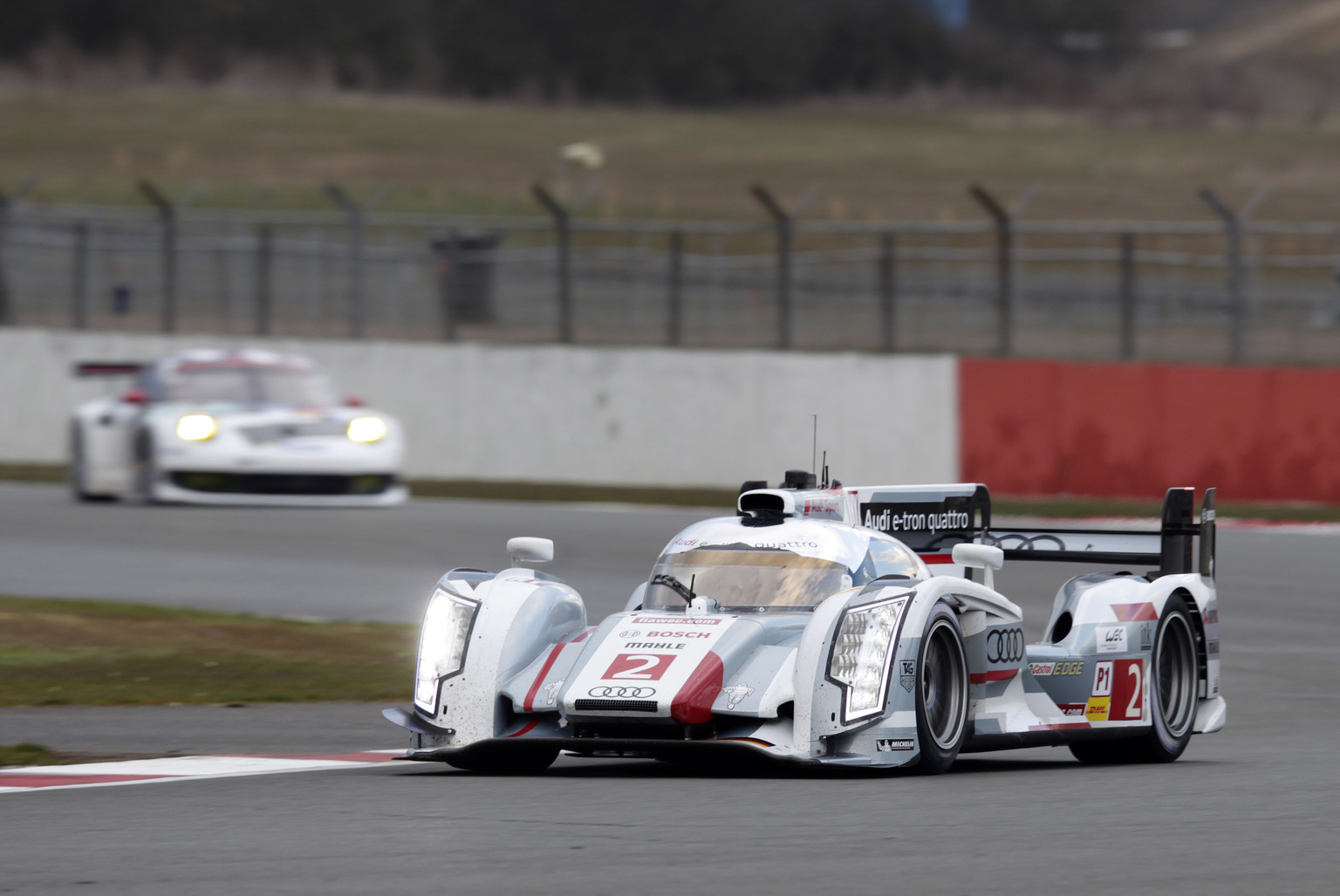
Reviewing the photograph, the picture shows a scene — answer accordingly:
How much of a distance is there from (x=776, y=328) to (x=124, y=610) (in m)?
12.5

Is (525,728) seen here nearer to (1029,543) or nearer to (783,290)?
(1029,543)

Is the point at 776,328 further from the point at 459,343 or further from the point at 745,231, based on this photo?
the point at 459,343

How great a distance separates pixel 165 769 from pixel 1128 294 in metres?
15.9

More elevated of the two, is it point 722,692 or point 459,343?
point 459,343

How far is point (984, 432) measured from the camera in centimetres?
2298

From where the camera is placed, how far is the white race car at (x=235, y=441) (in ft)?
67.9

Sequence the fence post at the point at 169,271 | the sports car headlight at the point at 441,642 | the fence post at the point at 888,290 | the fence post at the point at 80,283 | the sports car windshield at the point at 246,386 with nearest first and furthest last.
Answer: the sports car headlight at the point at 441,642
the sports car windshield at the point at 246,386
the fence post at the point at 888,290
the fence post at the point at 169,271
the fence post at the point at 80,283

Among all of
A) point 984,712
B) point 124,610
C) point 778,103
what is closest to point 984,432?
point 124,610

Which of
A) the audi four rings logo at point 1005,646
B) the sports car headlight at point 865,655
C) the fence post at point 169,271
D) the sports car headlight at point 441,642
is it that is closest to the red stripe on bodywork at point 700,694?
the sports car headlight at point 865,655

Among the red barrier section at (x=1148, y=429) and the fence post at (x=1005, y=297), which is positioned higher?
the fence post at (x=1005, y=297)

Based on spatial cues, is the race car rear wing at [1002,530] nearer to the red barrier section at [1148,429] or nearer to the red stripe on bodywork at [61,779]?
the red stripe on bodywork at [61,779]

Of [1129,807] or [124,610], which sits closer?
[1129,807]

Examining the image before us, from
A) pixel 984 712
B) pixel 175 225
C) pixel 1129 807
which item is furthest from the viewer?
pixel 175 225

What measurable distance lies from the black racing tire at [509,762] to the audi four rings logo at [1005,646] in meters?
1.60
